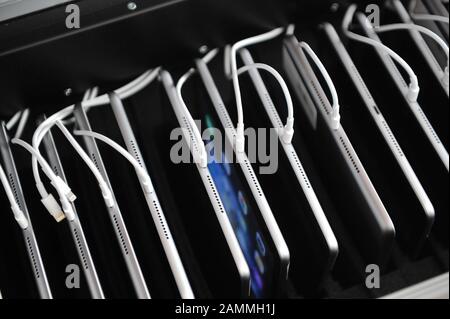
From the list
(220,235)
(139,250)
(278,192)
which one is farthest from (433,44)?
(139,250)

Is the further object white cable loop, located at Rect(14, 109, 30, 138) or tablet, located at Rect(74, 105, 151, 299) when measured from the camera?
white cable loop, located at Rect(14, 109, 30, 138)

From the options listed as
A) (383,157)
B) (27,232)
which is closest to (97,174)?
(27,232)

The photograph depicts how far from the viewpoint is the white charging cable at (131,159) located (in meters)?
1.08

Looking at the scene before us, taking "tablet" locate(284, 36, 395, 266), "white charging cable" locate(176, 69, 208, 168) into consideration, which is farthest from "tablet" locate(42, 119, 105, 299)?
"tablet" locate(284, 36, 395, 266)

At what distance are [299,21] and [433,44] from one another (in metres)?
0.26

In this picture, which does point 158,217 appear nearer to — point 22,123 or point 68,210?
point 68,210

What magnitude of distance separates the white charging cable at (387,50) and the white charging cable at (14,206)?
0.64 metres

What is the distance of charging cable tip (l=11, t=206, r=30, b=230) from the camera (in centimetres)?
108

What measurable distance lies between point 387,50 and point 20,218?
65 centimetres

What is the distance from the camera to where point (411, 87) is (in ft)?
3.90

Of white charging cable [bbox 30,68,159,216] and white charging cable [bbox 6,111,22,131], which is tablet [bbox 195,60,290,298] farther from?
white charging cable [bbox 6,111,22,131]
